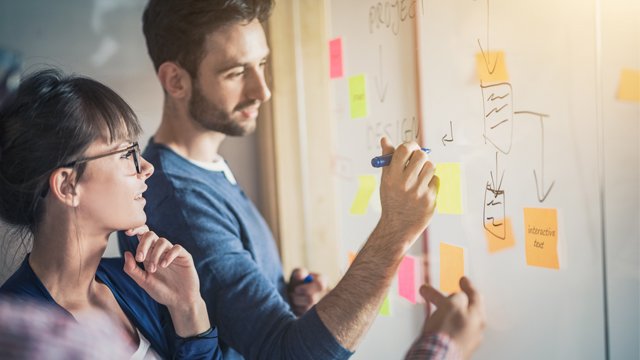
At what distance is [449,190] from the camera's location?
1.01 meters

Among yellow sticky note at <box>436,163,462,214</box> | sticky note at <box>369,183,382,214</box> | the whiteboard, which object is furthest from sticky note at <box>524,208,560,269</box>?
sticky note at <box>369,183,382,214</box>

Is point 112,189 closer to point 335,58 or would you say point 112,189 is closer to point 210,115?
point 210,115

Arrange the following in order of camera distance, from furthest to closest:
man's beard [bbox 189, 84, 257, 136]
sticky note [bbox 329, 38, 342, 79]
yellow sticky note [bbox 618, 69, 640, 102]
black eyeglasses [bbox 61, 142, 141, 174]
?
sticky note [bbox 329, 38, 342, 79] → man's beard [bbox 189, 84, 257, 136] → black eyeglasses [bbox 61, 142, 141, 174] → yellow sticky note [bbox 618, 69, 640, 102]

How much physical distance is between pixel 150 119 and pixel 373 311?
59cm

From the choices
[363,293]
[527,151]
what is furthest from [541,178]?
[363,293]

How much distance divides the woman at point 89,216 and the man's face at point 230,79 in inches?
7.1

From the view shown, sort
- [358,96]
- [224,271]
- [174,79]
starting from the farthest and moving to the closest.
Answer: [358,96], [174,79], [224,271]

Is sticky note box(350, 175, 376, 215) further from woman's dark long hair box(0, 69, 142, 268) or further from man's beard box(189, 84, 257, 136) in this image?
woman's dark long hair box(0, 69, 142, 268)

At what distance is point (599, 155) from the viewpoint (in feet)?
2.77

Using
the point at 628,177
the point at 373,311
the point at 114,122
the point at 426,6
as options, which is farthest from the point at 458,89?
the point at 114,122

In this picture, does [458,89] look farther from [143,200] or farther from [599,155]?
[143,200]

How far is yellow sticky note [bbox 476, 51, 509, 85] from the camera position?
3.02 feet

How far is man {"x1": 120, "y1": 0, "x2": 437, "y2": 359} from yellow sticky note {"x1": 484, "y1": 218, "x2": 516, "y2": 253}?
0.39 feet

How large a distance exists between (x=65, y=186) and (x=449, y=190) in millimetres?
647
